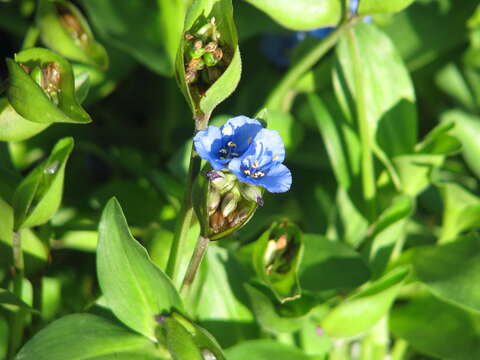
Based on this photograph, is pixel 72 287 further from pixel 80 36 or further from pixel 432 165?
pixel 432 165

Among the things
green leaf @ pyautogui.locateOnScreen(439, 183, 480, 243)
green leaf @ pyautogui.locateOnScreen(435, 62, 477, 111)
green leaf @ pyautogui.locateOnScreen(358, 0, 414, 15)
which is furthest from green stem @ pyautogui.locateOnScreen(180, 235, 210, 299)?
green leaf @ pyautogui.locateOnScreen(435, 62, 477, 111)

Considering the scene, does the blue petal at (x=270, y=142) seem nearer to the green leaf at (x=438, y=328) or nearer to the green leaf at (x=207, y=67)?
the green leaf at (x=207, y=67)

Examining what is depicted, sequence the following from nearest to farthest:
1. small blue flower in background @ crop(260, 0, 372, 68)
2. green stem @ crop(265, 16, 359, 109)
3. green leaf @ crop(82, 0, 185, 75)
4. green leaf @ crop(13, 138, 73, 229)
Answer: green leaf @ crop(13, 138, 73, 229), green stem @ crop(265, 16, 359, 109), green leaf @ crop(82, 0, 185, 75), small blue flower in background @ crop(260, 0, 372, 68)

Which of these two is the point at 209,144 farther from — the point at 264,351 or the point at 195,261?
the point at 264,351

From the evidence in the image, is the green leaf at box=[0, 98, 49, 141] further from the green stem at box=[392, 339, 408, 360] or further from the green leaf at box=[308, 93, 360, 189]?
the green stem at box=[392, 339, 408, 360]

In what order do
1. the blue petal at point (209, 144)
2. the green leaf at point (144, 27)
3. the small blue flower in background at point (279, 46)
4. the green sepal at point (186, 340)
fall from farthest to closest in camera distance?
the small blue flower in background at point (279, 46) → the green leaf at point (144, 27) → the green sepal at point (186, 340) → the blue petal at point (209, 144)

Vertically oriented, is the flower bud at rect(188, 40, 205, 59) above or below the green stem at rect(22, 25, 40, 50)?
above

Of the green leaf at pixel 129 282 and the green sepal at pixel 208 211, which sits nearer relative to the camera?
the green sepal at pixel 208 211

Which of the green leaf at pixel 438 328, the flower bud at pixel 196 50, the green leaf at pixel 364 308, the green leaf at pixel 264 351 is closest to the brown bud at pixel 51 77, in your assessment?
the flower bud at pixel 196 50
